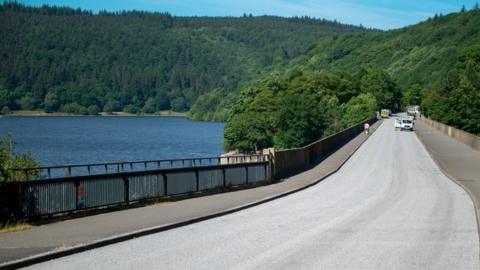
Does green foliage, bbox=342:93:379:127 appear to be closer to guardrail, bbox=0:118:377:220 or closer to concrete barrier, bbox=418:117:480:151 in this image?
concrete barrier, bbox=418:117:480:151

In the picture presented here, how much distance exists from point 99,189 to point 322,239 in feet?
22.4

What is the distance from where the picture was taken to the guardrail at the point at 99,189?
17.5 m

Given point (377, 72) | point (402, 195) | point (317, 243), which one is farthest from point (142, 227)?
point (377, 72)

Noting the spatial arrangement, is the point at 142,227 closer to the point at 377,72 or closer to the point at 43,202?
the point at 43,202

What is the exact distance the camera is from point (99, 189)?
802 inches

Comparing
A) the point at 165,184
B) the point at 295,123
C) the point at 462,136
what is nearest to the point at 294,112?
the point at 295,123

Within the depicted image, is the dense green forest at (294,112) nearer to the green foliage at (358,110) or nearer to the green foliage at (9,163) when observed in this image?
the green foliage at (358,110)

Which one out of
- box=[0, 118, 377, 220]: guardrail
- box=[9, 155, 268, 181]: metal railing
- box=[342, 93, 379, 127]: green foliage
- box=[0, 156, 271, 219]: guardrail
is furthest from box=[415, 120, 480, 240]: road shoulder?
box=[342, 93, 379, 127]: green foliage

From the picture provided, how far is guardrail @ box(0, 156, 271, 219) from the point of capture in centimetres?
1752

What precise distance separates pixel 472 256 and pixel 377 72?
187908 millimetres

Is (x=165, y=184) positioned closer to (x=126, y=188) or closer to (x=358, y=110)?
(x=126, y=188)

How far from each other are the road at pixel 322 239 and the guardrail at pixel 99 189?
3023mm

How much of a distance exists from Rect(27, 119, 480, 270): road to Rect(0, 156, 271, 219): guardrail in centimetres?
302

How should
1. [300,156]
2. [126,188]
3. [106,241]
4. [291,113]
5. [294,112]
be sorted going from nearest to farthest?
[106,241] < [126,188] < [300,156] < [294,112] < [291,113]
